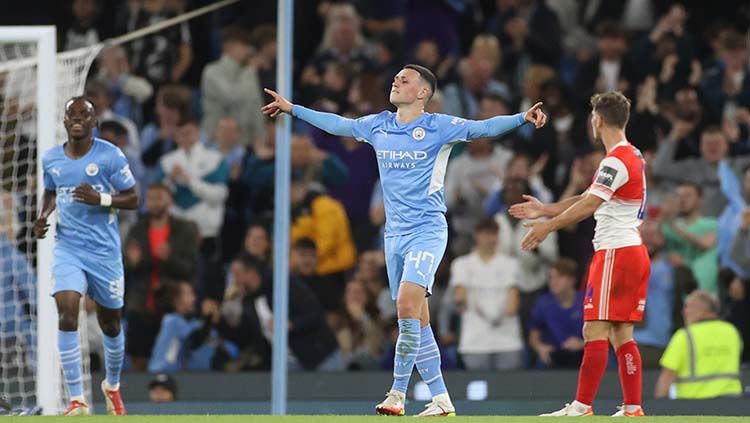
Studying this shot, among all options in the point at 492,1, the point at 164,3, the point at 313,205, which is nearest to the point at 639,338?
the point at 313,205

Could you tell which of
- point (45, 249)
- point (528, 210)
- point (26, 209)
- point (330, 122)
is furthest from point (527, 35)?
point (528, 210)

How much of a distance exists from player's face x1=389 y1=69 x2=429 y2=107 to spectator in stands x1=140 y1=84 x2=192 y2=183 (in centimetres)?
642

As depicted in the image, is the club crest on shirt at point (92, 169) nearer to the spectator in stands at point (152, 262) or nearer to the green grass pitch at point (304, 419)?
the green grass pitch at point (304, 419)

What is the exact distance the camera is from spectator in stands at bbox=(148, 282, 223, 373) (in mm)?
16109

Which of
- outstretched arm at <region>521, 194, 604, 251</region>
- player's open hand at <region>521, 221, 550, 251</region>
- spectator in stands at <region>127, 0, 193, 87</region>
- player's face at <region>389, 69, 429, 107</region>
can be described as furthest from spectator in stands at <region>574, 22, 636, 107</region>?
player's open hand at <region>521, 221, 550, 251</region>

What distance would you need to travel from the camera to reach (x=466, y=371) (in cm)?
1561

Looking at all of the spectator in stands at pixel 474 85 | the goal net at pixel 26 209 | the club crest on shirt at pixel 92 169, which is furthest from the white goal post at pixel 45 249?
the spectator in stands at pixel 474 85

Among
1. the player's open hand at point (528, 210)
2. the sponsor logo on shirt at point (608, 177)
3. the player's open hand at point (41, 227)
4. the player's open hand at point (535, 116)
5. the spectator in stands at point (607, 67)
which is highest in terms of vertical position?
the spectator in stands at point (607, 67)

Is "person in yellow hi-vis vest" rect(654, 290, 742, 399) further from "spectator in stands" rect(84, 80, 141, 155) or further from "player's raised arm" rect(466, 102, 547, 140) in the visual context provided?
"spectator in stands" rect(84, 80, 141, 155)

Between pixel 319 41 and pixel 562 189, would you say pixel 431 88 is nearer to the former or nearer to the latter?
pixel 562 189

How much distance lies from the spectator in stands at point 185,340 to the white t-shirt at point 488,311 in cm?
226

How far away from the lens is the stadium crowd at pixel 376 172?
16016 mm

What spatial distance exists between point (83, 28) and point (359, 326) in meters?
4.97

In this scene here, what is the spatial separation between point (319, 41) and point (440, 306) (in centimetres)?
411
